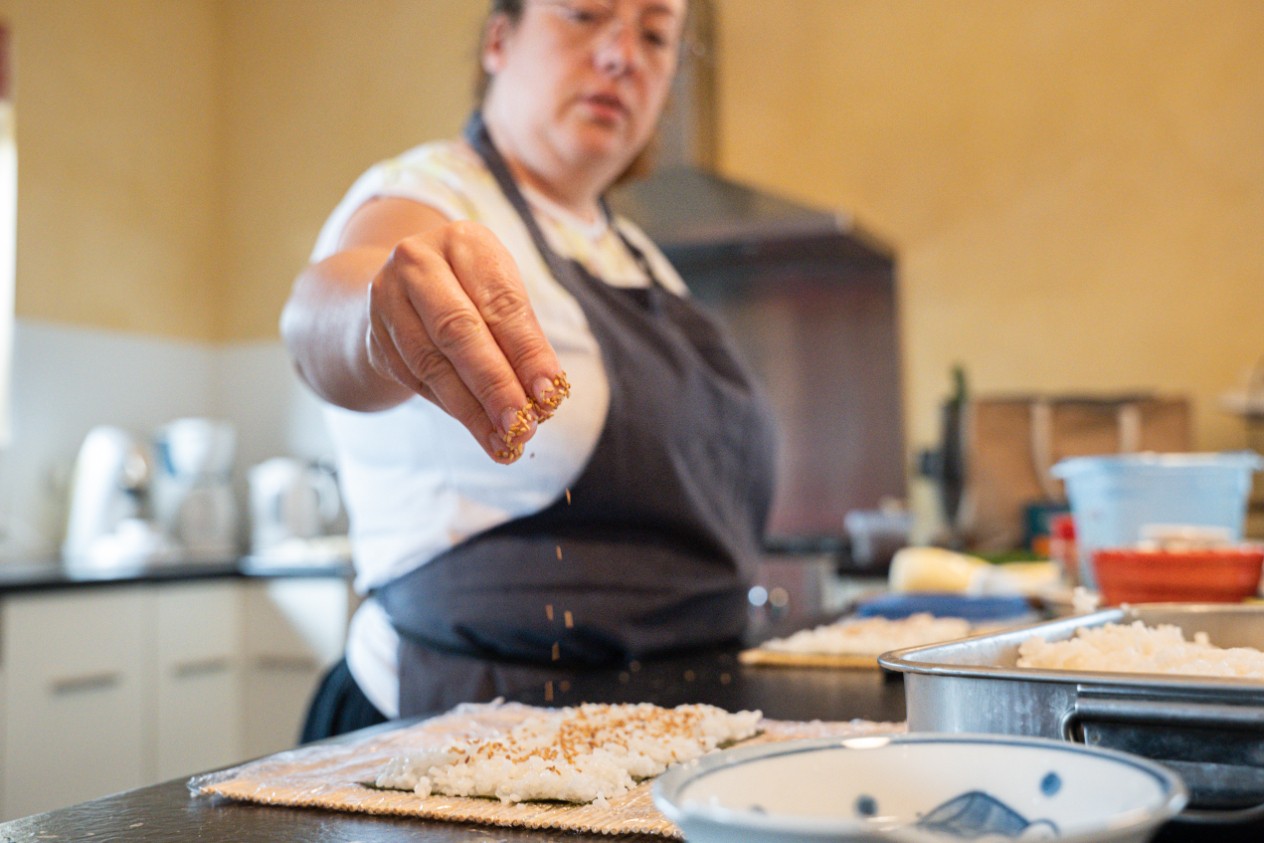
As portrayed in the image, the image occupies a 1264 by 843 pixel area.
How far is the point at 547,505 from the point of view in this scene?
952mm

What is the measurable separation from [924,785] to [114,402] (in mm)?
3353

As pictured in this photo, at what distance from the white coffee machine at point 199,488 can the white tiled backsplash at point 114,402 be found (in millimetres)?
200

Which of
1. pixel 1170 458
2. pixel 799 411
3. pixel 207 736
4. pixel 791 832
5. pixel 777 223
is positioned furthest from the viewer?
pixel 799 411

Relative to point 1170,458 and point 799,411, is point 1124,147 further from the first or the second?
point 1170,458

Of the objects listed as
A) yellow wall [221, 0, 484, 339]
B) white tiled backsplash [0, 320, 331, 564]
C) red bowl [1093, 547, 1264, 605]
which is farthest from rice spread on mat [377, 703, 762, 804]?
yellow wall [221, 0, 484, 339]

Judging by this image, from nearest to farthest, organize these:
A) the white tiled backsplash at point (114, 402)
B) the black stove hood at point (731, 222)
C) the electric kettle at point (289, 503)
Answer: the black stove hood at point (731, 222) < the white tiled backsplash at point (114, 402) < the electric kettle at point (289, 503)

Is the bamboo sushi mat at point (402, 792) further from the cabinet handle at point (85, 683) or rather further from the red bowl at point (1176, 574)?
the cabinet handle at point (85, 683)

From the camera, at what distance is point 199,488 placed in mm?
3256

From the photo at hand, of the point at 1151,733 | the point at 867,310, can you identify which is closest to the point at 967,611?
the point at 1151,733

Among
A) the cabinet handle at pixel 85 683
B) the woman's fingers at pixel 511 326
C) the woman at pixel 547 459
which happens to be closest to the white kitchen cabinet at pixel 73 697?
the cabinet handle at pixel 85 683

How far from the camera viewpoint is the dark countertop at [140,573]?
89.4 inches

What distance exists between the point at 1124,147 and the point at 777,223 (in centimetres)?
90

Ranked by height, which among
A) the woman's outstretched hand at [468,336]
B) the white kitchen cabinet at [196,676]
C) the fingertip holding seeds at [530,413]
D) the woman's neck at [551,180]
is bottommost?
the white kitchen cabinet at [196,676]

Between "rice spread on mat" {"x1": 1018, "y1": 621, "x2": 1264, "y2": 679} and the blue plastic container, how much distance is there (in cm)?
67
